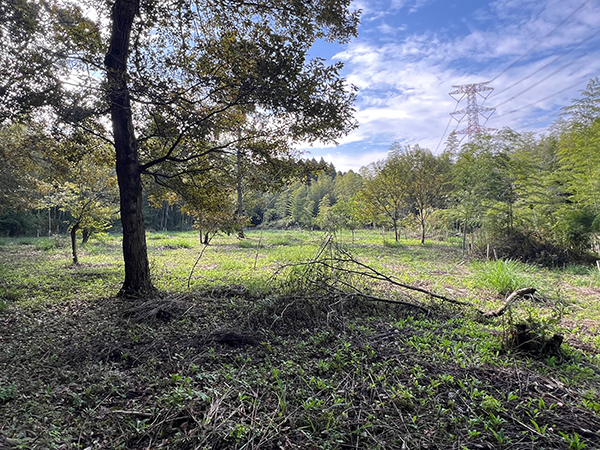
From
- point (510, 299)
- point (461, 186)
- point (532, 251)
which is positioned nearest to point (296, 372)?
point (510, 299)

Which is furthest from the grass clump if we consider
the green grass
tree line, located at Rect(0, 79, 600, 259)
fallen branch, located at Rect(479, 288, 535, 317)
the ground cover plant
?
tree line, located at Rect(0, 79, 600, 259)

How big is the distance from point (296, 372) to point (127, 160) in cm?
426

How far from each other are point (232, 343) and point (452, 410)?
2.10 meters

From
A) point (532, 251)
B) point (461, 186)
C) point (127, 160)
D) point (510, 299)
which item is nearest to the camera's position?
point (510, 299)

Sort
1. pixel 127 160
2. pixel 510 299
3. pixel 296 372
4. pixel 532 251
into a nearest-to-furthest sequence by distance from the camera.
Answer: pixel 296 372
pixel 510 299
pixel 127 160
pixel 532 251

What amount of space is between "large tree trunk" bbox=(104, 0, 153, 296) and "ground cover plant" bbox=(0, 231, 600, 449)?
0.63m

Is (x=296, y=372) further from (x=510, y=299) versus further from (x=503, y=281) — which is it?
(x=503, y=281)

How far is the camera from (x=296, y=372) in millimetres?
2650

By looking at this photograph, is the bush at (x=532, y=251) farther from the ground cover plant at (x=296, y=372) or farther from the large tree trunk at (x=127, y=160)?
the large tree trunk at (x=127, y=160)

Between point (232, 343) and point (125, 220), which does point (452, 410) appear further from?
point (125, 220)

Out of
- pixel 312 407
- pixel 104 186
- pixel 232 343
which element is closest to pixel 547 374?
pixel 312 407

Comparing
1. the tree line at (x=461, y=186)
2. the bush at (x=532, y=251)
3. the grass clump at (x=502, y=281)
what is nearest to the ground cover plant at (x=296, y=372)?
the grass clump at (x=502, y=281)

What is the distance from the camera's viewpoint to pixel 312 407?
2135 millimetres

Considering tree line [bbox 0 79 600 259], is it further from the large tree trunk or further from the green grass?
the green grass
